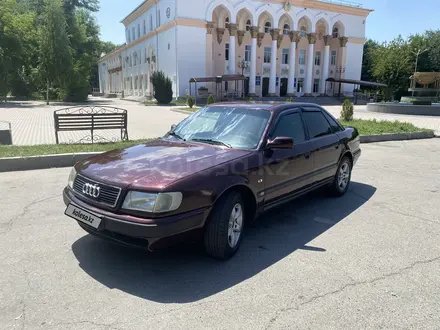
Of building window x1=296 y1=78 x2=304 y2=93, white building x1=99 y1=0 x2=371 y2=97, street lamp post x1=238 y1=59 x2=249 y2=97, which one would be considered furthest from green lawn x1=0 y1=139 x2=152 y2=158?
building window x1=296 y1=78 x2=304 y2=93

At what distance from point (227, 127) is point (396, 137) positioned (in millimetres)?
11281

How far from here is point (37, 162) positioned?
778 cm

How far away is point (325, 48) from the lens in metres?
53.7

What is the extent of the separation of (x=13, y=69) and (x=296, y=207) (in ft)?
117

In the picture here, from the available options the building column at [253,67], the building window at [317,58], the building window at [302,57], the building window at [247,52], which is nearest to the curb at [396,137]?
the building column at [253,67]

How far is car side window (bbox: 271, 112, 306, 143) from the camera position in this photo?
4.51 meters

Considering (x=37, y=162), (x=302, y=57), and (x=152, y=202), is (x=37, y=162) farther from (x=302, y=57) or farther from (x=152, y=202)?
(x=302, y=57)

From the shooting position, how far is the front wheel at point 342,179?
5.88 m

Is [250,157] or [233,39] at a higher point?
[233,39]

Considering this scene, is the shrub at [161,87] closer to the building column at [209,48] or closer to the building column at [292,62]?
the building column at [209,48]

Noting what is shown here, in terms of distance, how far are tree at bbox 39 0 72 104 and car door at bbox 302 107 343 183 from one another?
34767 millimetres

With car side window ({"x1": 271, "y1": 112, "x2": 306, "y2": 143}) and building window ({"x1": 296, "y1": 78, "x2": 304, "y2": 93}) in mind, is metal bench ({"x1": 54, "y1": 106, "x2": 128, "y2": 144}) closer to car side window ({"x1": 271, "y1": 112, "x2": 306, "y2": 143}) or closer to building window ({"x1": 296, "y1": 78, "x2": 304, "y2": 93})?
car side window ({"x1": 271, "y1": 112, "x2": 306, "y2": 143})

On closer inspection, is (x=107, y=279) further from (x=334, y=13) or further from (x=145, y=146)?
(x=334, y=13)

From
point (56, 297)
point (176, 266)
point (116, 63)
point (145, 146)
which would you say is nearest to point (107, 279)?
point (56, 297)
